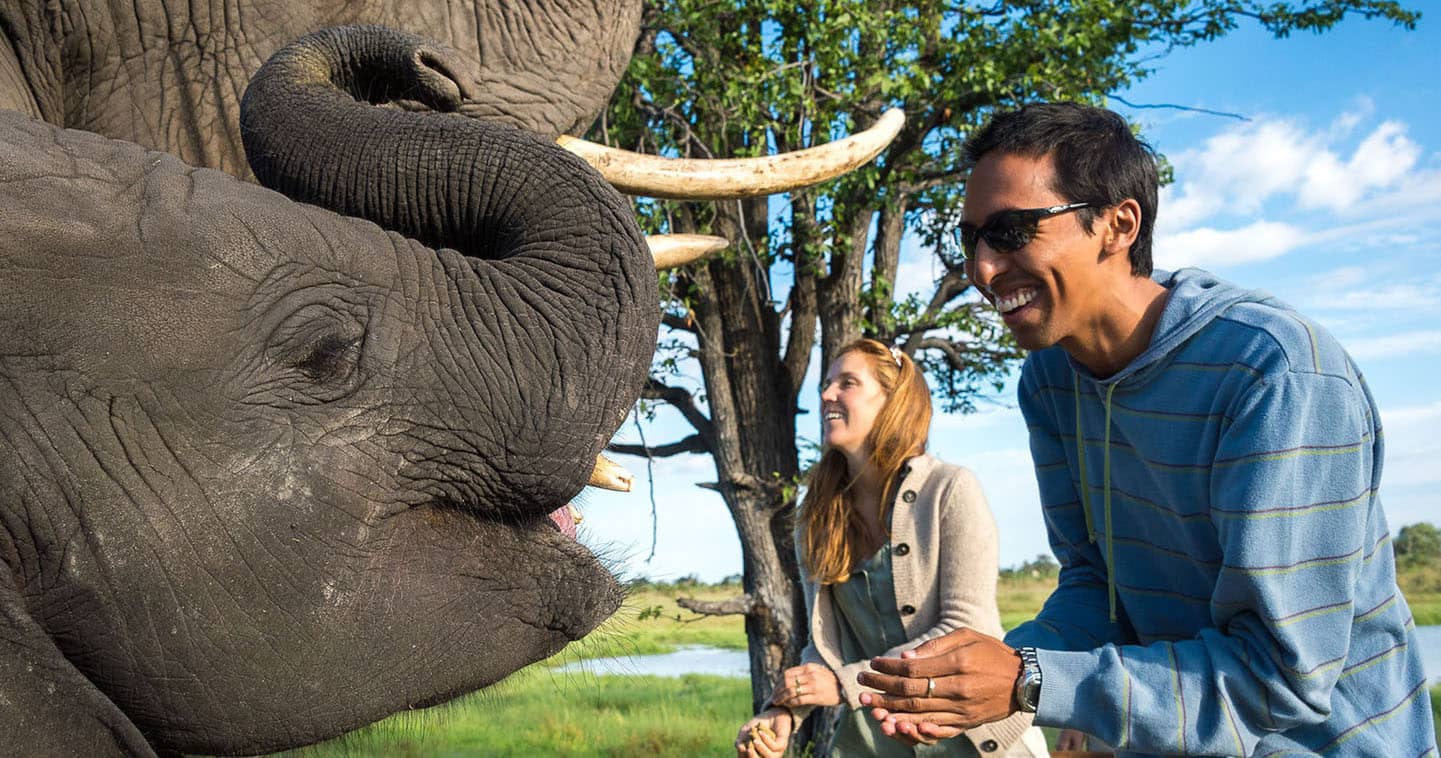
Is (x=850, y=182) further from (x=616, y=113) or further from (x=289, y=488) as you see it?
(x=289, y=488)

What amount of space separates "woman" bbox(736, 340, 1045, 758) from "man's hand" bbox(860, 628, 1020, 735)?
1.61 m

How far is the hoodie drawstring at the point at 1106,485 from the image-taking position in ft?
9.46

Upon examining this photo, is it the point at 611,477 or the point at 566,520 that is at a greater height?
the point at 611,477

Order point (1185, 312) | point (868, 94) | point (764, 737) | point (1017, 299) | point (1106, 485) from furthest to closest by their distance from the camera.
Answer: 1. point (868, 94)
2. point (764, 737)
3. point (1106, 485)
4. point (1017, 299)
5. point (1185, 312)

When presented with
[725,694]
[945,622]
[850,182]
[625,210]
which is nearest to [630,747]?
[725,694]

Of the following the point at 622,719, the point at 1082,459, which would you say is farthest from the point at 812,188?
the point at 1082,459

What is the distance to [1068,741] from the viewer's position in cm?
396

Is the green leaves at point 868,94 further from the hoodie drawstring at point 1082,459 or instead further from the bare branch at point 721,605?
the hoodie drawstring at point 1082,459

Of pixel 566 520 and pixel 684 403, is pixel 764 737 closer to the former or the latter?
pixel 566 520

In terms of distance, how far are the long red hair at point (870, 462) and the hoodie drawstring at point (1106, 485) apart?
163 centimetres

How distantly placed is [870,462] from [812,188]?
658 cm

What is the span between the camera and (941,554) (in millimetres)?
4523

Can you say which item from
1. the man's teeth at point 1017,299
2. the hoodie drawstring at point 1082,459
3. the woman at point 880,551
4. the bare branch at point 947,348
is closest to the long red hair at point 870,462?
the woman at point 880,551

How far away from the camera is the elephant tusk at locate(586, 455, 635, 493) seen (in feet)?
14.6
